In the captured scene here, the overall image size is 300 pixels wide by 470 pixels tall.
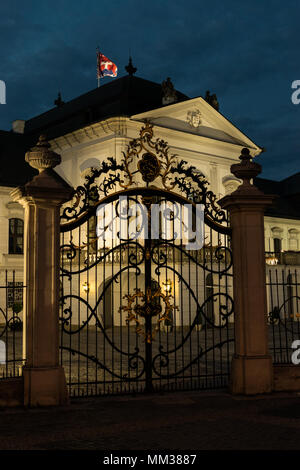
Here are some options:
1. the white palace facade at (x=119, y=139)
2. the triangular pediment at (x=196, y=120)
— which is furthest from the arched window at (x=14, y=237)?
the triangular pediment at (x=196, y=120)

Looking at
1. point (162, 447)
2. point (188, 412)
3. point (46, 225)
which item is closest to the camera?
point (162, 447)

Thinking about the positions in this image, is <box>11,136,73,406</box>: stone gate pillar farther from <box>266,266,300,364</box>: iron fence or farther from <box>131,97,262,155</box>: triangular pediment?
<box>131,97,262,155</box>: triangular pediment

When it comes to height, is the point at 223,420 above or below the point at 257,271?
below

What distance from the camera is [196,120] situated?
32625 millimetres

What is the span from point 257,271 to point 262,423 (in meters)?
2.96

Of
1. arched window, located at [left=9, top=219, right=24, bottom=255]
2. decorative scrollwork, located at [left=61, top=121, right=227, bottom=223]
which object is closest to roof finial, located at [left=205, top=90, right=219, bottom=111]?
arched window, located at [left=9, top=219, right=24, bottom=255]

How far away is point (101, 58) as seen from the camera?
34.3 metres

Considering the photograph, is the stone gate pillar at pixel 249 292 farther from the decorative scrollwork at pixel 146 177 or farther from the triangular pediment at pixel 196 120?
the triangular pediment at pixel 196 120

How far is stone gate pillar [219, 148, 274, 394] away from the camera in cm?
902

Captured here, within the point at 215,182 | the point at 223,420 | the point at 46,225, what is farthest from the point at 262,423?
the point at 215,182

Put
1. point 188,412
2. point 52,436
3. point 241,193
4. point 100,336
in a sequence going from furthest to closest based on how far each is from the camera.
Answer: point 100,336 → point 241,193 → point 188,412 → point 52,436

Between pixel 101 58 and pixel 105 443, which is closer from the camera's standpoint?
pixel 105 443

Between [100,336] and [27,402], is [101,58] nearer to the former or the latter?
[100,336]

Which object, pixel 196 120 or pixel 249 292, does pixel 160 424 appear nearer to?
pixel 249 292
